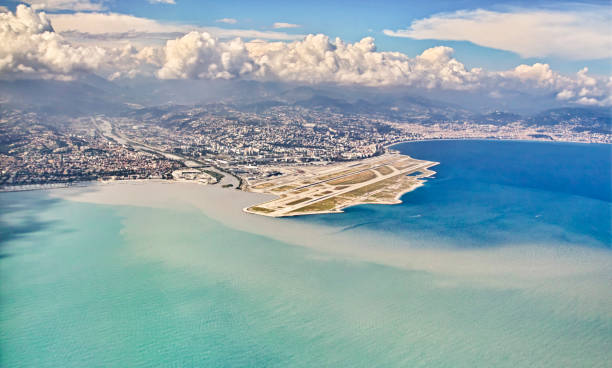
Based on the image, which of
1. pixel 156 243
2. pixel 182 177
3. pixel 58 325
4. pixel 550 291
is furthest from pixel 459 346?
pixel 182 177

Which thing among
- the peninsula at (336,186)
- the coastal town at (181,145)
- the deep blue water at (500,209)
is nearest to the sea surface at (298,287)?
the deep blue water at (500,209)

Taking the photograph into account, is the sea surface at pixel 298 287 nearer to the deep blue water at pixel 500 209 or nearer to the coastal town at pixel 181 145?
the deep blue water at pixel 500 209

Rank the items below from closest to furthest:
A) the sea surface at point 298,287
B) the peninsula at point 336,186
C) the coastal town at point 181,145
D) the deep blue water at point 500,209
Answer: the sea surface at point 298,287
the deep blue water at point 500,209
the peninsula at point 336,186
the coastal town at point 181,145

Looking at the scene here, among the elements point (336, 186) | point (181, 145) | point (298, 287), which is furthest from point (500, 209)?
point (181, 145)

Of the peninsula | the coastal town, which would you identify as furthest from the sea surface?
the coastal town

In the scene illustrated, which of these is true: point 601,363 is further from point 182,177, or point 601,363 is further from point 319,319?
point 182,177
